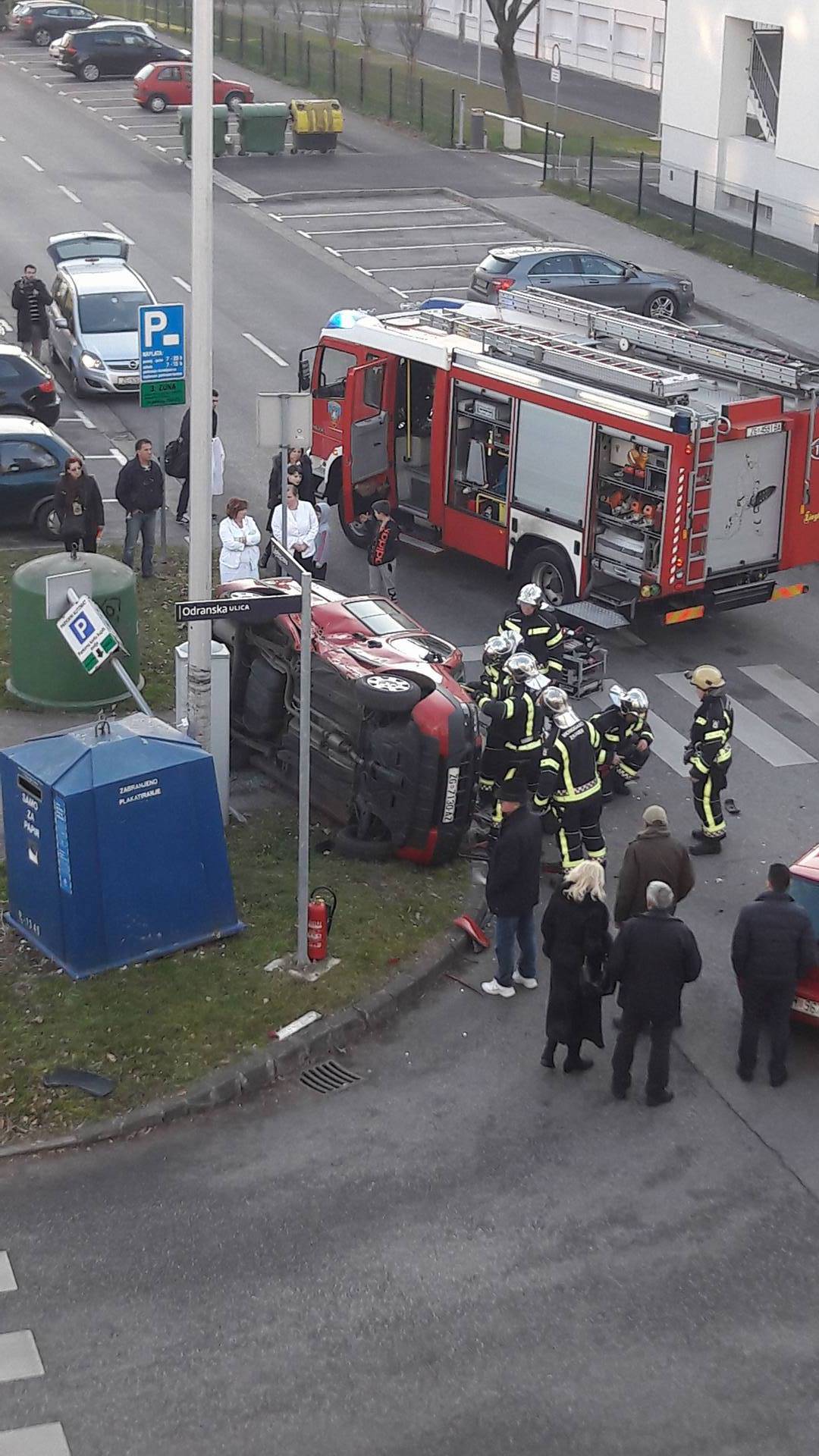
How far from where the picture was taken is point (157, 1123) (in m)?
10.7

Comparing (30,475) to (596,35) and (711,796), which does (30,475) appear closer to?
(711,796)

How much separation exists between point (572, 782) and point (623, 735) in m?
1.65

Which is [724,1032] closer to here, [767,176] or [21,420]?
[21,420]

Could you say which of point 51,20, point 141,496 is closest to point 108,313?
point 141,496

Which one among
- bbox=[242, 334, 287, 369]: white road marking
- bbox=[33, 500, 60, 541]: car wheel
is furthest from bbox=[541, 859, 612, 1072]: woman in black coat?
bbox=[242, 334, 287, 369]: white road marking

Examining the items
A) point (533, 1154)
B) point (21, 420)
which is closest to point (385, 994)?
point (533, 1154)

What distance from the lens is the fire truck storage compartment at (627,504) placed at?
17.2 meters

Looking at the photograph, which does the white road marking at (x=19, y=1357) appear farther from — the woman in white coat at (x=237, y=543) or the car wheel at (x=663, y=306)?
the car wheel at (x=663, y=306)

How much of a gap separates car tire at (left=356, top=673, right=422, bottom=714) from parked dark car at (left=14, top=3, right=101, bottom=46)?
50.7 metres

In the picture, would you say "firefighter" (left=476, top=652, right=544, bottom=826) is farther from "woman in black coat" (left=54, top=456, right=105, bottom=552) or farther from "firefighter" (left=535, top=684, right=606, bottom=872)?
"woman in black coat" (left=54, top=456, right=105, bottom=552)

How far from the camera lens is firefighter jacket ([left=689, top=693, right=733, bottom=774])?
46.0 feet

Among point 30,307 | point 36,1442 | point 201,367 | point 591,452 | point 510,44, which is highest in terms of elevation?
point 201,367

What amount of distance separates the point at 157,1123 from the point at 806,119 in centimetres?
2907

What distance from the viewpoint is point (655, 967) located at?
421 inches
